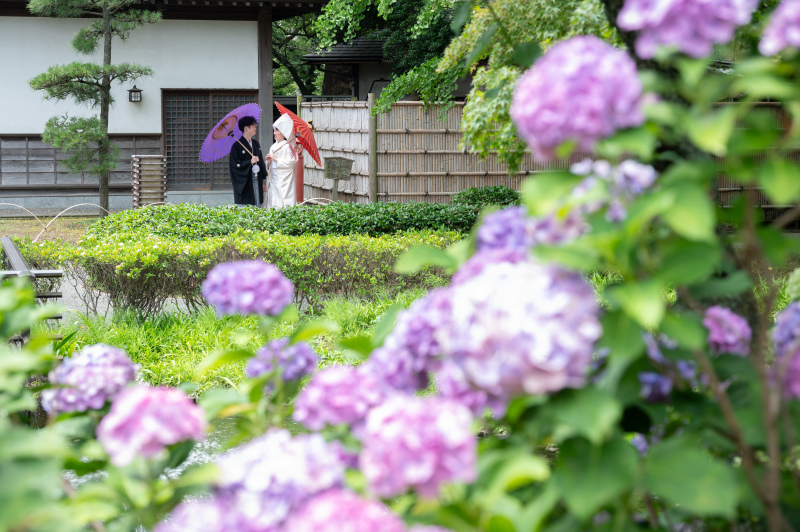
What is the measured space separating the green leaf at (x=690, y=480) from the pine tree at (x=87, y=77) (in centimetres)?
1252

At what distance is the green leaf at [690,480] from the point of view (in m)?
0.97

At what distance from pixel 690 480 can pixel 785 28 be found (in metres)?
0.59

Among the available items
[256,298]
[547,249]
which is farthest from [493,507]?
[256,298]

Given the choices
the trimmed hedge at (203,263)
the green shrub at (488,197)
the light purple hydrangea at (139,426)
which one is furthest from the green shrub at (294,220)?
the light purple hydrangea at (139,426)

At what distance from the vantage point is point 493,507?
43.0 inches

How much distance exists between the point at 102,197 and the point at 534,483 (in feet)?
45.3

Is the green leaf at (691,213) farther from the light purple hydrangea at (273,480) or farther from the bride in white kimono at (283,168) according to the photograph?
the bride in white kimono at (283,168)

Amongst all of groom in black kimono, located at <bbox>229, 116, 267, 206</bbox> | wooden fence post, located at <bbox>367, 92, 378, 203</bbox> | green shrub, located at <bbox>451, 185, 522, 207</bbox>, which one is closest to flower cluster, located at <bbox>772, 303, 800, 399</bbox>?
green shrub, located at <bbox>451, 185, 522, 207</bbox>

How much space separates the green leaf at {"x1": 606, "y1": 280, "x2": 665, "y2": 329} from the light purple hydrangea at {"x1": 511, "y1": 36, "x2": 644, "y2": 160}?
0.62ft

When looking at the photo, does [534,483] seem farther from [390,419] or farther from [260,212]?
[260,212]

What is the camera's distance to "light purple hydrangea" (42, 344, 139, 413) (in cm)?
157

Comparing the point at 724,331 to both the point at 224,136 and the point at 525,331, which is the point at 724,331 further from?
the point at 224,136

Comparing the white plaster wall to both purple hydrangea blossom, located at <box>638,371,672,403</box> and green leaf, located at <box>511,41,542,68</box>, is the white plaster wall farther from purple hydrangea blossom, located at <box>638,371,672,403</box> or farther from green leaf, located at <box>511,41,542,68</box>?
purple hydrangea blossom, located at <box>638,371,672,403</box>

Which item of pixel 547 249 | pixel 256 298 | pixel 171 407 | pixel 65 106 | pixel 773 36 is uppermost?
pixel 65 106
